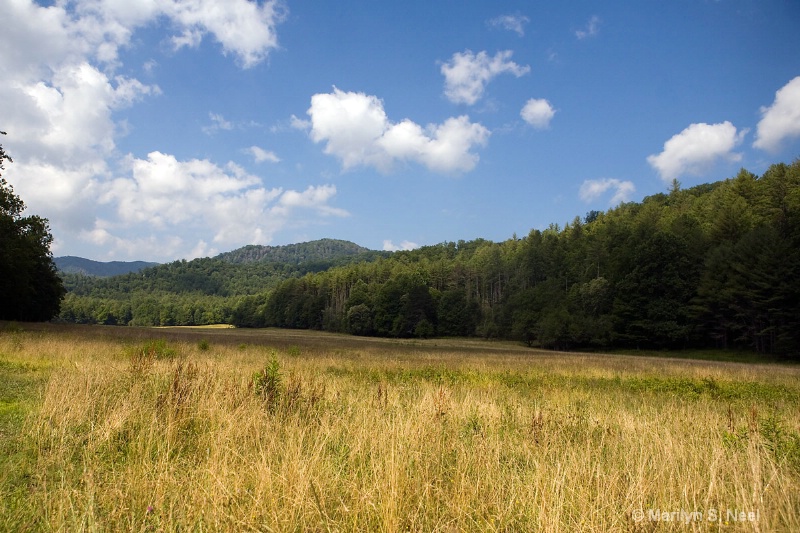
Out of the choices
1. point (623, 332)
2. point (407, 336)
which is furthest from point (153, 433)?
point (407, 336)

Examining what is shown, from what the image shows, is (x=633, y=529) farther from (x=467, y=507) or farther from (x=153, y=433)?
(x=153, y=433)

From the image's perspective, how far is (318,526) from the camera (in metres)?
3.19

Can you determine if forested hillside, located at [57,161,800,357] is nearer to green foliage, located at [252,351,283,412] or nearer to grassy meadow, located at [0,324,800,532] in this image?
grassy meadow, located at [0,324,800,532]

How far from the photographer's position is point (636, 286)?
171ft

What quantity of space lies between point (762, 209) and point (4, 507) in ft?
260

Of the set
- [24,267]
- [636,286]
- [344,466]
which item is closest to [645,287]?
[636,286]

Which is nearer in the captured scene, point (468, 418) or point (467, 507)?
point (467, 507)

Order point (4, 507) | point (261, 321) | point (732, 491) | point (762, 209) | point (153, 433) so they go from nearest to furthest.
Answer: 1. point (4, 507)
2. point (732, 491)
3. point (153, 433)
4. point (762, 209)
5. point (261, 321)

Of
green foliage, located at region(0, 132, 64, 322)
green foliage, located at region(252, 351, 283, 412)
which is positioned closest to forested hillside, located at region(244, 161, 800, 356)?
green foliage, located at region(252, 351, 283, 412)

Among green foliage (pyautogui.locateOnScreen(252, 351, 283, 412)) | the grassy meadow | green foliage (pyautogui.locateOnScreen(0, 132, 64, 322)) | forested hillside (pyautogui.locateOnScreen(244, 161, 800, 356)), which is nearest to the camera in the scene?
the grassy meadow

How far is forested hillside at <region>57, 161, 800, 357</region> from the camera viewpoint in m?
41.4

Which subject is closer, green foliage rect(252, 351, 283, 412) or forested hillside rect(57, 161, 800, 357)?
green foliage rect(252, 351, 283, 412)

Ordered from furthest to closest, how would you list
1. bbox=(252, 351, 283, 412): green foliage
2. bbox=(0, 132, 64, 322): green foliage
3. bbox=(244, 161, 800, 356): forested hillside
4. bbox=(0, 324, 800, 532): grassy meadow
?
bbox=(244, 161, 800, 356): forested hillside, bbox=(0, 132, 64, 322): green foliage, bbox=(252, 351, 283, 412): green foliage, bbox=(0, 324, 800, 532): grassy meadow

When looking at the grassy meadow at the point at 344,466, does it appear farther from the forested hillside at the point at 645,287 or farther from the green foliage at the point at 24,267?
the forested hillside at the point at 645,287
